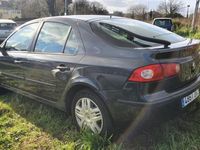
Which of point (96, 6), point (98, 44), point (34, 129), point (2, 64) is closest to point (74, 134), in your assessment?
point (34, 129)

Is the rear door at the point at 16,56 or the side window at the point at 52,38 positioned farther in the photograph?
the rear door at the point at 16,56

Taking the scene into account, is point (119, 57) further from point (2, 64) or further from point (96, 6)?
point (96, 6)

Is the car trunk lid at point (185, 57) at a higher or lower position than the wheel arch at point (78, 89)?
higher

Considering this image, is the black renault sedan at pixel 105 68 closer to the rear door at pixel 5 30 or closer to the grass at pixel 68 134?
the grass at pixel 68 134

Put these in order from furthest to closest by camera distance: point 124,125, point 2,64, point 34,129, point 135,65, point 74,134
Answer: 1. point 2,64
2. point 34,129
3. point 74,134
4. point 124,125
5. point 135,65

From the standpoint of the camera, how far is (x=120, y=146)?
304cm

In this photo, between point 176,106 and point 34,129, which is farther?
point 34,129

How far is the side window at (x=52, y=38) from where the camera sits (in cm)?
361

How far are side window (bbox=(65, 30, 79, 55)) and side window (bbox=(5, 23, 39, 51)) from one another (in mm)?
921

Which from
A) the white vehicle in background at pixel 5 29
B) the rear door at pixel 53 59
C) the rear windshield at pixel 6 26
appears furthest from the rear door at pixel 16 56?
the rear windshield at pixel 6 26

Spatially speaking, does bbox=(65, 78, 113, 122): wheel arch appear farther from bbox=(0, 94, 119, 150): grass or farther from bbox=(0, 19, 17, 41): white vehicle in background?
bbox=(0, 19, 17, 41): white vehicle in background

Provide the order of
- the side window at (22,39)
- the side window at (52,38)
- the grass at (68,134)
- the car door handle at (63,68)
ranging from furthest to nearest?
the side window at (22,39)
the side window at (52,38)
the car door handle at (63,68)
the grass at (68,134)

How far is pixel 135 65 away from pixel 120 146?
968 mm

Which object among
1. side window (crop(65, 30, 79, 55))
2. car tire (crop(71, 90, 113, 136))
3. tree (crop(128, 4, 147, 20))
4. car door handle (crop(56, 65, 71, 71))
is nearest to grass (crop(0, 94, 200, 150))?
car tire (crop(71, 90, 113, 136))
